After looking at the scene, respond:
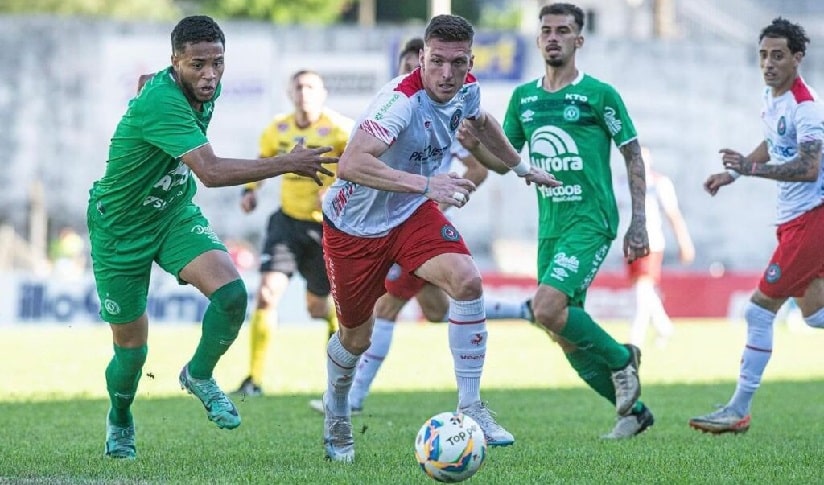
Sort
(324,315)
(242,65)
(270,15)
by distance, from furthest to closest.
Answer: (270,15) → (242,65) → (324,315)

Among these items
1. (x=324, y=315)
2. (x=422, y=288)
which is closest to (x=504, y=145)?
(x=422, y=288)

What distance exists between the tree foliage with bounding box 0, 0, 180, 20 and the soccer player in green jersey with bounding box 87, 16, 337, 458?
48.0 meters

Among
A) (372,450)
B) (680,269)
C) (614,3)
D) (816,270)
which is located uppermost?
(614,3)

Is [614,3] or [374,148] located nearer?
[374,148]

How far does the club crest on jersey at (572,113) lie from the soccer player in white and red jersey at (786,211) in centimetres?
95

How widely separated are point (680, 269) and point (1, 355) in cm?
2285

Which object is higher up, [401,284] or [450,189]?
[450,189]

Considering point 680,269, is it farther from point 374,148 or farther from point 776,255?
point 374,148

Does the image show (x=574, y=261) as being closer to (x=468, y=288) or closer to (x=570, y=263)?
(x=570, y=263)

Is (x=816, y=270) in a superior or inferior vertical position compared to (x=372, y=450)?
superior

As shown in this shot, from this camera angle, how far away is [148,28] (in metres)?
34.9

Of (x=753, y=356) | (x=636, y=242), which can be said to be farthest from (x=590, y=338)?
(x=753, y=356)

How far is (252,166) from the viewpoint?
21.3 ft

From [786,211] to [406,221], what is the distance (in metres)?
3.00
